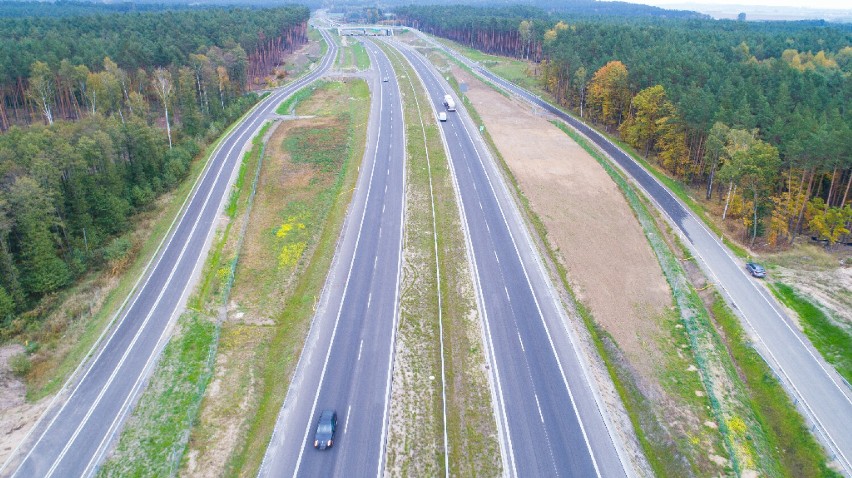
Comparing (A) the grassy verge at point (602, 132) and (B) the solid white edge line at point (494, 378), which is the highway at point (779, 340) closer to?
(A) the grassy verge at point (602, 132)

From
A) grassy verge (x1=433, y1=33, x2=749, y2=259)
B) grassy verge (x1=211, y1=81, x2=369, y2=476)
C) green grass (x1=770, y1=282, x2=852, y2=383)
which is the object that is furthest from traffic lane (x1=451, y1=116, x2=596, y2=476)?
grassy verge (x1=433, y1=33, x2=749, y2=259)

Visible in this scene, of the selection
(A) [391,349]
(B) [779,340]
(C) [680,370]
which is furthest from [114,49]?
(B) [779,340]

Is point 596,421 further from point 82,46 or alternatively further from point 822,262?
point 82,46

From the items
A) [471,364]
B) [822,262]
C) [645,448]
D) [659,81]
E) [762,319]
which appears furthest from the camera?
[659,81]

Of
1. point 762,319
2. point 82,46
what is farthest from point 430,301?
point 82,46

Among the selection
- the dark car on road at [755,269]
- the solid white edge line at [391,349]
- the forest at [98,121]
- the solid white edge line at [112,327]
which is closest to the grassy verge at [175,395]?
the solid white edge line at [112,327]

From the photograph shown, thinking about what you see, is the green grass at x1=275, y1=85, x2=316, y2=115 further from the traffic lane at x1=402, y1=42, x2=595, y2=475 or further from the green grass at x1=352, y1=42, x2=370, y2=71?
the traffic lane at x1=402, y1=42, x2=595, y2=475
